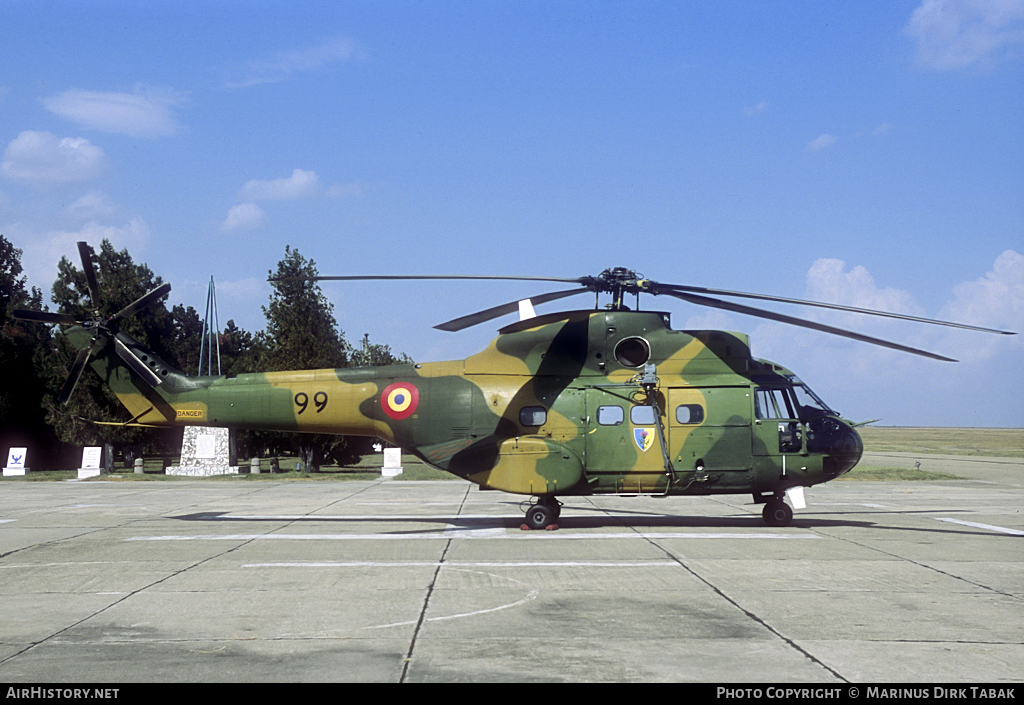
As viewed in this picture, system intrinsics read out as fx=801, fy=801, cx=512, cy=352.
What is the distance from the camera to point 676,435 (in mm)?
15320

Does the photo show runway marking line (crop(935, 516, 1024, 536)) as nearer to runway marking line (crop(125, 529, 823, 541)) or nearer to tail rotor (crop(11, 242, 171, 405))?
runway marking line (crop(125, 529, 823, 541))

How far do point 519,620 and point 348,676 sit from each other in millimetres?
2443

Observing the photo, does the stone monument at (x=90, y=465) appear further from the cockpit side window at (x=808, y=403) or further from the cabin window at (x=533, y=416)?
the cockpit side window at (x=808, y=403)

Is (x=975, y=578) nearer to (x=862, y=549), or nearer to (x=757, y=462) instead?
(x=862, y=549)

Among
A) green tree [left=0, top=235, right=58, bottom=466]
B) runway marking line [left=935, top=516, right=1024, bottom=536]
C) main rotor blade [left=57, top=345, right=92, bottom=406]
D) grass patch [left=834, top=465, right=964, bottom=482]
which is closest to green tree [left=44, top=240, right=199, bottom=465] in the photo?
green tree [left=0, top=235, right=58, bottom=466]

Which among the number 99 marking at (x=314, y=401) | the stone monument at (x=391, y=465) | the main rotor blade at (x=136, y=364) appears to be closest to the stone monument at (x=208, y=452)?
the stone monument at (x=391, y=465)

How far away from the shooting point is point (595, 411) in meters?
15.5

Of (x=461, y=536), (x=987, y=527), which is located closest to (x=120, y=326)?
(x=461, y=536)

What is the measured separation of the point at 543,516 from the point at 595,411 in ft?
7.57

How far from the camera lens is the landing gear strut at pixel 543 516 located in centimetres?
1568

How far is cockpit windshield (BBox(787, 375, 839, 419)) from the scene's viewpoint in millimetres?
15555

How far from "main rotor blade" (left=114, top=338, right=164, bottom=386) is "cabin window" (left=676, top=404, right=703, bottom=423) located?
35.2 ft

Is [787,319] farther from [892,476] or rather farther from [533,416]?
[892,476]
